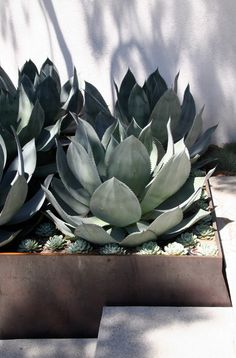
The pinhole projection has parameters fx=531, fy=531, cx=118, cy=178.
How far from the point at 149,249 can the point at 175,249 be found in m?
0.11

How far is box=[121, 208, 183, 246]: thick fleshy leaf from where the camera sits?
2.15m

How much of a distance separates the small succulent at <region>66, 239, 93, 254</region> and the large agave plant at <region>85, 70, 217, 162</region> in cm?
69

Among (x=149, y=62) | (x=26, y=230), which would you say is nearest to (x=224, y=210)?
(x=26, y=230)

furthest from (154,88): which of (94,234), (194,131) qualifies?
(94,234)

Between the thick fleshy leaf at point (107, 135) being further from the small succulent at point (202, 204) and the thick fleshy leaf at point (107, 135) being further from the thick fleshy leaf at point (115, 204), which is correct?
the small succulent at point (202, 204)

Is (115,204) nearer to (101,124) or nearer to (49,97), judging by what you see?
(101,124)

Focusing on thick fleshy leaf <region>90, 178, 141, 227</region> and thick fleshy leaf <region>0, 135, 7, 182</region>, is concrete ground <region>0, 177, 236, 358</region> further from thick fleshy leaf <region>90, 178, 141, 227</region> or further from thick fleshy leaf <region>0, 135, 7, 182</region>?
thick fleshy leaf <region>0, 135, 7, 182</region>

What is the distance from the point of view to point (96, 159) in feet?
8.08

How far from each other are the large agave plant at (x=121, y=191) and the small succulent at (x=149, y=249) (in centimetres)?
2

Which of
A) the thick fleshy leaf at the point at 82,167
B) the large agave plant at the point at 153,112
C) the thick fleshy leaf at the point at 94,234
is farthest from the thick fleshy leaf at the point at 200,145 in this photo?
the thick fleshy leaf at the point at 94,234

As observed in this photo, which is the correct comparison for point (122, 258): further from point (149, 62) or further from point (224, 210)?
point (149, 62)

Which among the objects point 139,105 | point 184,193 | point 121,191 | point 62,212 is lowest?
point 184,193

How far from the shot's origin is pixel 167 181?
2.26 m

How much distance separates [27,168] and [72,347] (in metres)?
0.83
